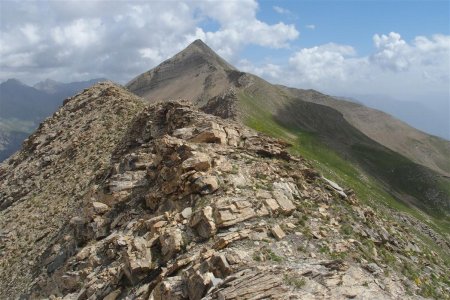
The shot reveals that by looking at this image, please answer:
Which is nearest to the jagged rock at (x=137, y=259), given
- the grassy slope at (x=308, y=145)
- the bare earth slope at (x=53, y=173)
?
the bare earth slope at (x=53, y=173)

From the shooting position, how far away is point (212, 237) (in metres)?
23.2

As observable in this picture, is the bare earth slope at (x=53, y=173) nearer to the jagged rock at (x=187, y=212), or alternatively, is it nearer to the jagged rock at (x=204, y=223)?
the jagged rock at (x=187, y=212)

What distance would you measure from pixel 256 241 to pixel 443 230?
3924 inches

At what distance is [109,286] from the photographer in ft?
80.3

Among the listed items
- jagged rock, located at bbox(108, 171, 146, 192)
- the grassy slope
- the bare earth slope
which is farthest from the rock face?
the grassy slope

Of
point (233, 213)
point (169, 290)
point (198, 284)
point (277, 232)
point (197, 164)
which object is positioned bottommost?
point (169, 290)

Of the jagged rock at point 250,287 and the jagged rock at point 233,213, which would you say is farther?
the jagged rock at point 233,213

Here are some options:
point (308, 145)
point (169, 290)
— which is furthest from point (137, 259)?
point (308, 145)

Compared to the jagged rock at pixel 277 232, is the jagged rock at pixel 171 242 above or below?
below

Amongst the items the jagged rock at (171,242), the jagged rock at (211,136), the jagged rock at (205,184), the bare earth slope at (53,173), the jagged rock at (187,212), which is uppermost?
the jagged rock at (211,136)

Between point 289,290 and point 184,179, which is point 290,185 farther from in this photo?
point 289,290

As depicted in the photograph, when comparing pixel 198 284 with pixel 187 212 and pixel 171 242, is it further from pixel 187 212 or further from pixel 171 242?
pixel 187 212

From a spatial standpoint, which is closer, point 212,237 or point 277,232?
point 277,232

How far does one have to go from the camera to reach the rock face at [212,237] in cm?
2003
